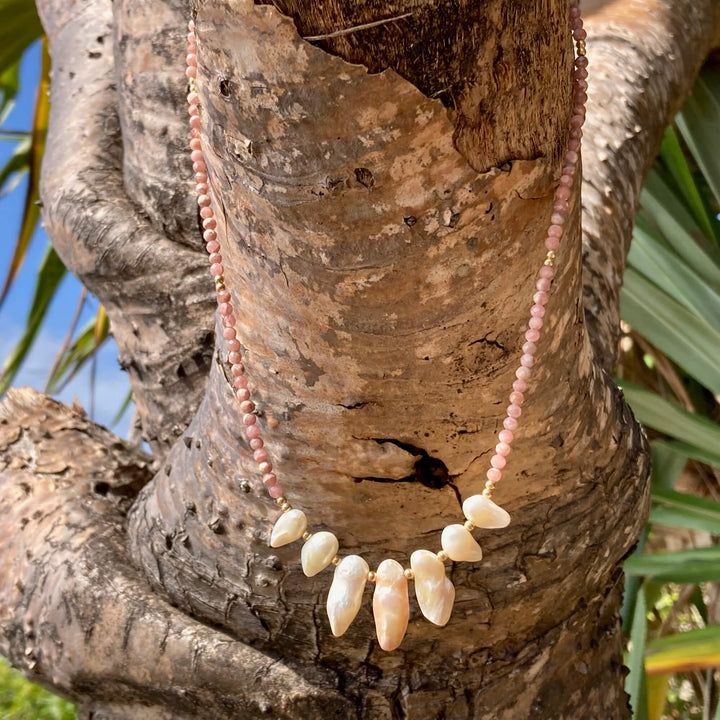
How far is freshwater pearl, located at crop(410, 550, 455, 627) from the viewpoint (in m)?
0.56

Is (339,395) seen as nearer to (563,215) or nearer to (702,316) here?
(563,215)

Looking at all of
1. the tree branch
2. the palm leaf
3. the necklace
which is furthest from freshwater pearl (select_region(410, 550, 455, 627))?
the palm leaf

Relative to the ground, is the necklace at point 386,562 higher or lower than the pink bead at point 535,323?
lower

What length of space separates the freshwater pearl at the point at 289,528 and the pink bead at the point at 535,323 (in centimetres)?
19

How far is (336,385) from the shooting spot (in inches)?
20.5

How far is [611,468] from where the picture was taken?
62cm

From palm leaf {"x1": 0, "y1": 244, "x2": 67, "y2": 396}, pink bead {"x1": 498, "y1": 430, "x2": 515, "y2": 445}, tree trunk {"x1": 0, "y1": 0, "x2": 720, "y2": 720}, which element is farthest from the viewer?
palm leaf {"x1": 0, "y1": 244, "x2": 67, "y2": 396}

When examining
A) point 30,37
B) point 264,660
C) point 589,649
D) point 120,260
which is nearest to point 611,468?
point 589,649

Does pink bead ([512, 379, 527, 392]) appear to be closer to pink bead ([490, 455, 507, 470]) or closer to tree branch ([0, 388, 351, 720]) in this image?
pink bead ([490, 455, 507, 470])

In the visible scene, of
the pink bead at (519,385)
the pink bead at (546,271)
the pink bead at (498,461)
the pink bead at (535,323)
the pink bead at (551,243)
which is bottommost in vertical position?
the pink bead at (498,461)

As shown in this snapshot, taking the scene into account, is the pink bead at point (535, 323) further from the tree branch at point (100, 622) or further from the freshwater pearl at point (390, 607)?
the tree branch at point (100, 622)

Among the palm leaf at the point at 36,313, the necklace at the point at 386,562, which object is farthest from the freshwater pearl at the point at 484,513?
the palm leaf at the point at 36,313

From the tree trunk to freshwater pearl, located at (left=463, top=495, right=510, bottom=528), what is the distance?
0.05ft

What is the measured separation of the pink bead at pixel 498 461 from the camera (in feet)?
1.79
